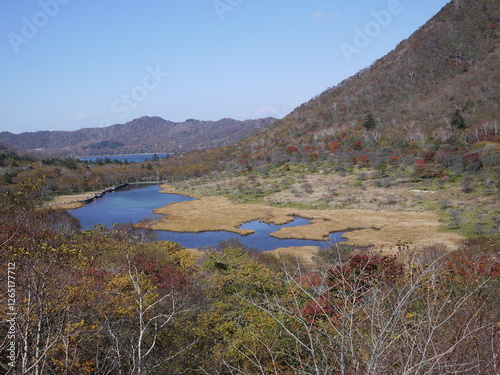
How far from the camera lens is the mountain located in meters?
72.4

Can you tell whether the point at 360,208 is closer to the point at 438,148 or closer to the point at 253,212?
the point at 253,212

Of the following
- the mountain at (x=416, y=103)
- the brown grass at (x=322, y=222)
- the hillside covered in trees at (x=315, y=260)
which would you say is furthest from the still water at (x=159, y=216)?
the mountain at (x=416, y=103)

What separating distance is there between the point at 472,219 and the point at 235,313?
3406 cm

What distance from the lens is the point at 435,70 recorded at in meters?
101

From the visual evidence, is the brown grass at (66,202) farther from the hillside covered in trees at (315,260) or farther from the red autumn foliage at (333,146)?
the red autumn foliage at (333,146)

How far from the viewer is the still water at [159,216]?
3753cm

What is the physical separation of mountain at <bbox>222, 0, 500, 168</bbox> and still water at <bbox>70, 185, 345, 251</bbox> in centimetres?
3419

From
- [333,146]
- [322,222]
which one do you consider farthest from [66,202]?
[333,146]

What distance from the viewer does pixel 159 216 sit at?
53562mm

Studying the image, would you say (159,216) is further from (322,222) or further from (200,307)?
(200,307)

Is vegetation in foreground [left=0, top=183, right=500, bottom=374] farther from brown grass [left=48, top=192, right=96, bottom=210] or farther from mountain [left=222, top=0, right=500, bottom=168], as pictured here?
mountain [left=222, top=0, right=500, bottom=168]

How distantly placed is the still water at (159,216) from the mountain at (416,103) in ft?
112

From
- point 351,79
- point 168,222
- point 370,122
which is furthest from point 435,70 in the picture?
point 168,222

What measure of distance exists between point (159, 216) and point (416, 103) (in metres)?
75.7
